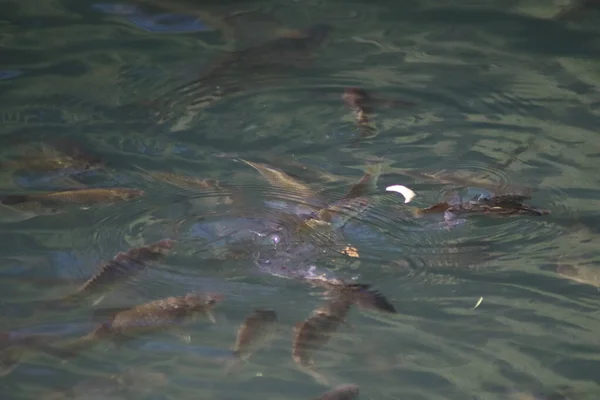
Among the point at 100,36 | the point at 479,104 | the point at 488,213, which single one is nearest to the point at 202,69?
the point at 100,36

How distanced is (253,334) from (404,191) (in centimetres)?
141

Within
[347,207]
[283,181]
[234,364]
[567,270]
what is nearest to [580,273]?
[567,270]

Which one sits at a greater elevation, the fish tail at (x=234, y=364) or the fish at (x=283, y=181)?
the fish at (x=283, y=181)

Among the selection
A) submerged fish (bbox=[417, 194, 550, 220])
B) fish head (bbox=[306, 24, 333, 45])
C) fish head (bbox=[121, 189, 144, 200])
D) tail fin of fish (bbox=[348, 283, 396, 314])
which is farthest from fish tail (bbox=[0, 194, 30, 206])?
fish head (bbox=[306, 24, 333, 45])

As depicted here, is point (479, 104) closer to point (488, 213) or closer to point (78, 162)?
point (488, 213)

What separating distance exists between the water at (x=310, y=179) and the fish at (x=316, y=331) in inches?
1.8

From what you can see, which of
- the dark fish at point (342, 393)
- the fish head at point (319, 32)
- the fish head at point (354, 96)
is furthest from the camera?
the fish head at point (319, 32)

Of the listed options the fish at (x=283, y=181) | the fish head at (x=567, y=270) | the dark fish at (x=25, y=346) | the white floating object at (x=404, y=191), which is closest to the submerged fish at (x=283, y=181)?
the fish at (x=283, y=181)

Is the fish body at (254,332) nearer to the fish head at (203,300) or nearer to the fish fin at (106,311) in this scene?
the fish head at (203,300)

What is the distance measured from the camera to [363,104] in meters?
5.95

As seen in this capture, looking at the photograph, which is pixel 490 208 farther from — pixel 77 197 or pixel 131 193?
pixel 77 197

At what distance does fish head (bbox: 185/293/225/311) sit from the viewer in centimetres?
450

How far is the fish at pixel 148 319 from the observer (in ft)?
14.5

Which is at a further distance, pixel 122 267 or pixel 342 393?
pixel 122 267
